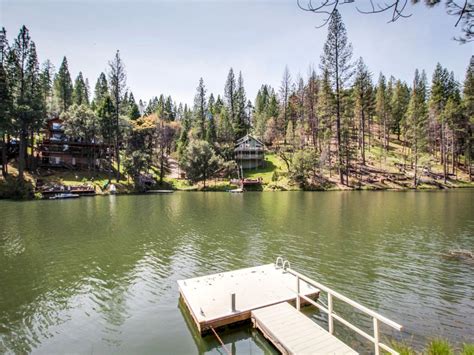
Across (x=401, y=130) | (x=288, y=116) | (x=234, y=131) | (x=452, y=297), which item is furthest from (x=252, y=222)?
(x=401, y=130)

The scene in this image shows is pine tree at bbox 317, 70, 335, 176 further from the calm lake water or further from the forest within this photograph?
the calm lake water

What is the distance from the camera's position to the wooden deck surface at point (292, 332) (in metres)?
6.54

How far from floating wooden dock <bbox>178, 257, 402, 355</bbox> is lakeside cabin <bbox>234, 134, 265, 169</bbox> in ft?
185

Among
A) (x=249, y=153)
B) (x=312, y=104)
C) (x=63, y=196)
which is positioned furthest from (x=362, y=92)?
(x=63, y=196)

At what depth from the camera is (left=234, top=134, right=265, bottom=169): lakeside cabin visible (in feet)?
Result: 222

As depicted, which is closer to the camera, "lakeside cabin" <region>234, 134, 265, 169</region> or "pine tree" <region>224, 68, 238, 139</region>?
"lakeside cabin" <region>234, 134, 265, 169</region>

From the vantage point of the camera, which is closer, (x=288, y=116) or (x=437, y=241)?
(x=437, y=241)

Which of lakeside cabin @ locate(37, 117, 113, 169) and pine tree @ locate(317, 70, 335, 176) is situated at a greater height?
pine tree @ locate(317, 70, 335, 176)

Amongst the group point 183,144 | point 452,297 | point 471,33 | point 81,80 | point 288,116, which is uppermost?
point 81,80

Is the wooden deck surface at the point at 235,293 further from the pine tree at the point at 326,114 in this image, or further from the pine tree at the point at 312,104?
the pine tree at the point at 312,104

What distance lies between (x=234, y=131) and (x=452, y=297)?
219 feet

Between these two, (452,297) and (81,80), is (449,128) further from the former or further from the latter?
(81,80)

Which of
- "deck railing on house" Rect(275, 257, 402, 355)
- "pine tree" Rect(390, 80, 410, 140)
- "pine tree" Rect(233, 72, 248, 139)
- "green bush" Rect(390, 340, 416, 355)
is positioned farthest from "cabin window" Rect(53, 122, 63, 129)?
"pine tree" Rect(390, 80, 410, 140)

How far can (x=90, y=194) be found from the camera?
44719mm
